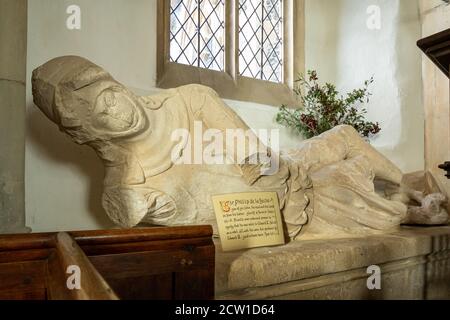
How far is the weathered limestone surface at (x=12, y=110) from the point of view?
1939 mm

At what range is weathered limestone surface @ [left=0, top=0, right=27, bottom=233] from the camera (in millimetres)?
1939

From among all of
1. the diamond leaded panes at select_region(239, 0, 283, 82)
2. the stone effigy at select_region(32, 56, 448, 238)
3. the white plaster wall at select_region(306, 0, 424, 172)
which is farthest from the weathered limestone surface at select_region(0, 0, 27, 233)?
the white plaster wall at select_region(306, 0, 424, 172)

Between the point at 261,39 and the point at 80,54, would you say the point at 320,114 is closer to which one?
the point at 261,39

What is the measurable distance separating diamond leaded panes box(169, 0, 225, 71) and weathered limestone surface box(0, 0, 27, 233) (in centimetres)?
153

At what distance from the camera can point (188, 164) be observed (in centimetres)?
196

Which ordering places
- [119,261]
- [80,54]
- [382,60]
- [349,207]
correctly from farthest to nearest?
[382,60] < [80,54] < [349,207] < [119,261]

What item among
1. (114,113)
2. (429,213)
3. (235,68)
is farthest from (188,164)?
(235,68)

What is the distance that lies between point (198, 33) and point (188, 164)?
2009 mm

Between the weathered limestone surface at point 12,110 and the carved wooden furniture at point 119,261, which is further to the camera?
the weathered limestone surface at point 12,110

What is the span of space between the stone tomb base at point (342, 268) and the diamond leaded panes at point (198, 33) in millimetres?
2133

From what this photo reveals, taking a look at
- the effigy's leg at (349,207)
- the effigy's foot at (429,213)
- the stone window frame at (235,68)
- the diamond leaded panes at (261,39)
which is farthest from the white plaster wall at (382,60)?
the effigy's leg at (349,207)

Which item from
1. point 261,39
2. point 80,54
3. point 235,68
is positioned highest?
point 261,39

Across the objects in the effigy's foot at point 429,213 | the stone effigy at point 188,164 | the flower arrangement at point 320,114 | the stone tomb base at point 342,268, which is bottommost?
the stone tomb base at point 342,268

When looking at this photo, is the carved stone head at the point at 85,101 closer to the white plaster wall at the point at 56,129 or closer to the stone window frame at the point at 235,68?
the white plaster wall at the point at 56,129
